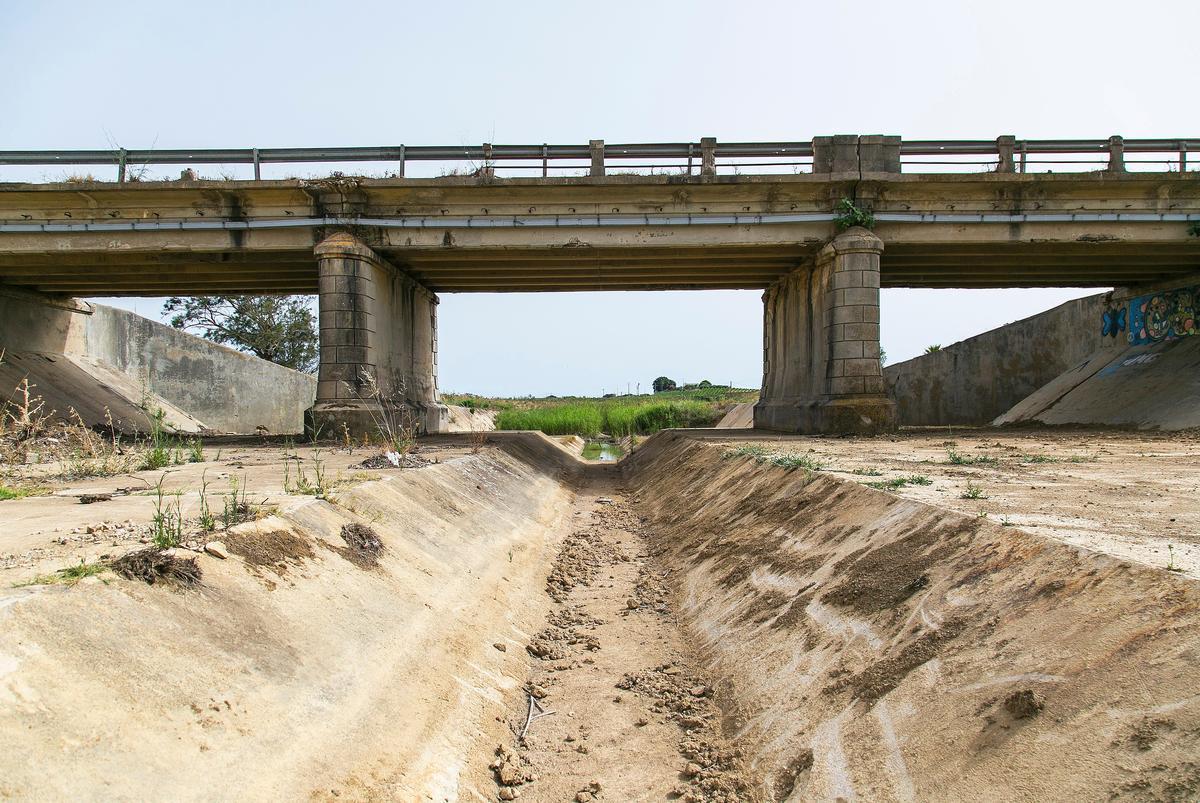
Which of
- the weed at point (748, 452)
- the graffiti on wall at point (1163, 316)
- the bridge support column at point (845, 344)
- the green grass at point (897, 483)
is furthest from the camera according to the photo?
the graffiti on wall at point (1163, 316)

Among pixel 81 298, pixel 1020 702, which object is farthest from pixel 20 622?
pixel 81 298

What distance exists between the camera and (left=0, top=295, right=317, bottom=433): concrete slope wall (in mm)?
17844

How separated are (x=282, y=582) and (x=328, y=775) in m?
1.29

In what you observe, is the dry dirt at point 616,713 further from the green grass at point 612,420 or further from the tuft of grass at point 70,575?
the green grass at point 612,420

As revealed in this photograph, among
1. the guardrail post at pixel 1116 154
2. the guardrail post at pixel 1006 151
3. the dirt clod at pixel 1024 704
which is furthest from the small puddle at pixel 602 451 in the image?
A: the dirt clod at pixel 1024 704

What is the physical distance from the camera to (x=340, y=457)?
984 cm

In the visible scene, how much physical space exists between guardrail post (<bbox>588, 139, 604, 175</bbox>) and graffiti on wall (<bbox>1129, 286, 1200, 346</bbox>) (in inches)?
571

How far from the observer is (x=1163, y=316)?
17.6 m

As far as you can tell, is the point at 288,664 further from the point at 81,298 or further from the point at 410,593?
the point at 81,298

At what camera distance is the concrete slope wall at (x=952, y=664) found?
218 centimetres

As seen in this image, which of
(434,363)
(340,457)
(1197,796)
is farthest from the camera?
(434,363)

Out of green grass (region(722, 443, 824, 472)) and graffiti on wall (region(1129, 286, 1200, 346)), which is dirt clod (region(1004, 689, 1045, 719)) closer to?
green grass (region(722, 443, 824, 472))

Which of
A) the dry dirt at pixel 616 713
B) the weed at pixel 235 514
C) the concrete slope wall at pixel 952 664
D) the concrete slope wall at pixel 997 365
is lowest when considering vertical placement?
the dry dirt at pixel 616 713

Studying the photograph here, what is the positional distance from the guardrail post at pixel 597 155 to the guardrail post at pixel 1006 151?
24.3ft
